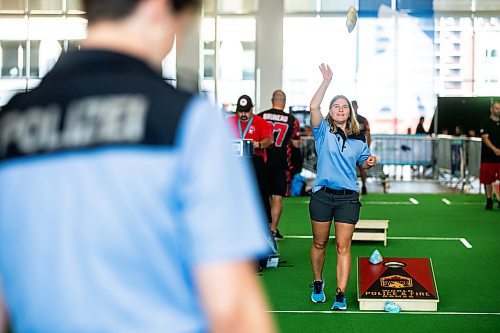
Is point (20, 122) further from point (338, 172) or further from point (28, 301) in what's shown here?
point (338, 172)

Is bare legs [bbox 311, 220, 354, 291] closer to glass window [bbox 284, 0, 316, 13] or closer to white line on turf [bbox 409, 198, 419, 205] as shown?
white line on turf [bbox 409, 198, 419, 205]

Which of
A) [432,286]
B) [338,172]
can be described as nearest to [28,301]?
[338,172]

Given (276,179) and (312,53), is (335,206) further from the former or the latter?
(312,53)

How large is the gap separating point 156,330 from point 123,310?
0.22 ft

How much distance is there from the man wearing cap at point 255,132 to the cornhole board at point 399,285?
2.21 metres

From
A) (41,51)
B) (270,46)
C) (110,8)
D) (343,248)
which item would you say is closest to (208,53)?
(270,46)

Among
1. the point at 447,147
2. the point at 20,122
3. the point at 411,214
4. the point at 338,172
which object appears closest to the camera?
the point at 20,122

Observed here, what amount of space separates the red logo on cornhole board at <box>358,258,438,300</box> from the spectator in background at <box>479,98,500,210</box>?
749cm

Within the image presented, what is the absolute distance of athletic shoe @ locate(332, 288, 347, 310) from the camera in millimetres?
7855

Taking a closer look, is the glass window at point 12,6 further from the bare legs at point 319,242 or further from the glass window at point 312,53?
the bare legs at point 319,242

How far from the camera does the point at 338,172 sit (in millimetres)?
7711

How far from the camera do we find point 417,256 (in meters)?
11.0

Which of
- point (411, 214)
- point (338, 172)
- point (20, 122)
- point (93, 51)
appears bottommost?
point (411, 214)

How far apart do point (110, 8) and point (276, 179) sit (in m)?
10.0
